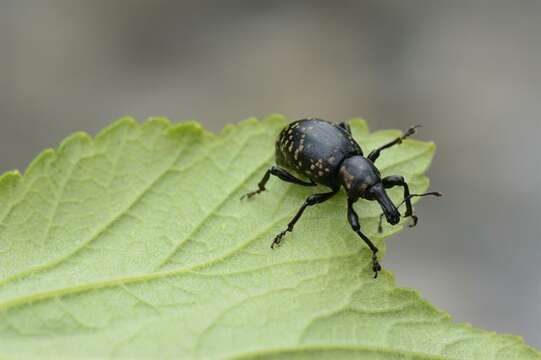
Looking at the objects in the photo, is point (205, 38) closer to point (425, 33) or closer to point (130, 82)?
point (130, 82)

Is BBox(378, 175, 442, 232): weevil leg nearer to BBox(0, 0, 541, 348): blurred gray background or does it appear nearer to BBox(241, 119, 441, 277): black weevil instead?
BBox(241, 119, 441, 277): black weevil

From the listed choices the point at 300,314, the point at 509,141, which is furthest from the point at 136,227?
the point at 509,141

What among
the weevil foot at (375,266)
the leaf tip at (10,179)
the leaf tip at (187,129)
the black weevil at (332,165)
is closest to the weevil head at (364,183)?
the black weevil at (332,165)

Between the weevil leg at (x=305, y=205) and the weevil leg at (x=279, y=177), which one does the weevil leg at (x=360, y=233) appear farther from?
the weevil leg at (x=279, y=177)

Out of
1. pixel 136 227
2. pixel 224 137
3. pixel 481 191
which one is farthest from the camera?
pixel 481 191

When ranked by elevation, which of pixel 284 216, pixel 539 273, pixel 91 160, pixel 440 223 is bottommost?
pixel 539 273

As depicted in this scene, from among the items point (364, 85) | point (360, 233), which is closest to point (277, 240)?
point (360, 233)

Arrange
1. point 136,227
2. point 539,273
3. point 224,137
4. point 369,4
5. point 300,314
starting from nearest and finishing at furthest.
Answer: point 300,314 < point 136,227 < point 224,137 < point 539,273 < point 369,4

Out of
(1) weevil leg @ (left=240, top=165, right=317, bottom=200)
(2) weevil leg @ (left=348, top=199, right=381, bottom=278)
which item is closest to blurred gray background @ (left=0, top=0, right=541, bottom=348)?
(1) weevil leg @ (left=240, top=165, right=317, bottom=200)
